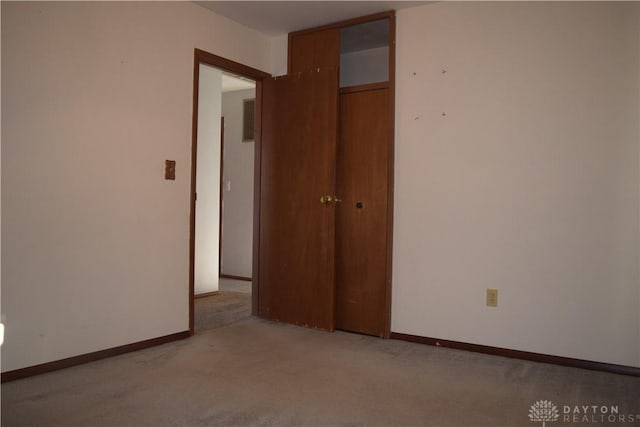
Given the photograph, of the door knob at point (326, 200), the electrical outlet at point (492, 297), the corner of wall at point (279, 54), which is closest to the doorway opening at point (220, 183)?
the corner of wall at point (279, 54)

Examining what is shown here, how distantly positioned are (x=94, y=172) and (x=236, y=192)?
10.9ft

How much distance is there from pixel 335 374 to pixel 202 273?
2600 mm

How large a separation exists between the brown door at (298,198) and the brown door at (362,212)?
156 millimetres

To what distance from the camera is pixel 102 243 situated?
2.86 metres

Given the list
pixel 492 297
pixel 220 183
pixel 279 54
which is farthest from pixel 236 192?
pixel 492 297

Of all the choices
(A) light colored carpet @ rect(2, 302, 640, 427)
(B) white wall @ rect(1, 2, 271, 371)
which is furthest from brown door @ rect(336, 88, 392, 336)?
(B) white wall @ rect(1, 2, 271, 371)

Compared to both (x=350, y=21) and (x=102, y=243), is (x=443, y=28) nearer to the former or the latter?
(x=350, y=21)

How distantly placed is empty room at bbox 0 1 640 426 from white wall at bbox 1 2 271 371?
0.01 meters

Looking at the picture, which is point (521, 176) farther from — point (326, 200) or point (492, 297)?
point (326, 200)

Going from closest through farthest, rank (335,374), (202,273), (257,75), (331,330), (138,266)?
1. (335,374)
2. (138,266)
3. (331,330)
4. (257,75)
5. (202,273)

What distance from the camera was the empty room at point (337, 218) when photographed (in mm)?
2447

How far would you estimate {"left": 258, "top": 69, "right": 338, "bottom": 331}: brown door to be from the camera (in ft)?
11.9

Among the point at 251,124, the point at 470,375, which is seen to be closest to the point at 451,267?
the point at 470,375

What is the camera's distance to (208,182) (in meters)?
5.12
